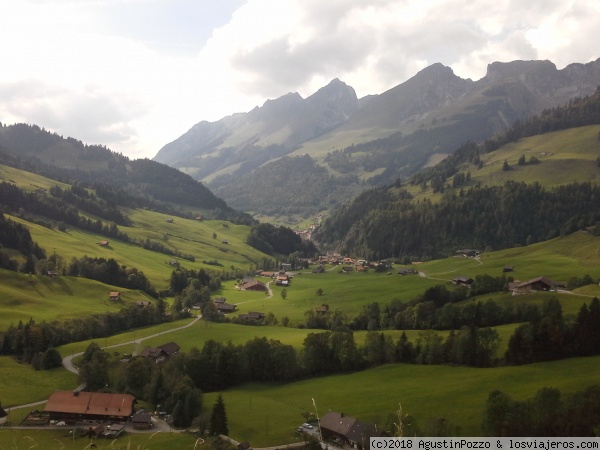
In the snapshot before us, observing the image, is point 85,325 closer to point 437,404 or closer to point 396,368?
point 396,368

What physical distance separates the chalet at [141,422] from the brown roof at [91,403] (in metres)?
3.28

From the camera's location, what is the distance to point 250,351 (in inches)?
3875

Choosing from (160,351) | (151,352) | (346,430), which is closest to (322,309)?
(160,351)

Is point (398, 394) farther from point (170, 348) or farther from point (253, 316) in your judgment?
point (253, 316)

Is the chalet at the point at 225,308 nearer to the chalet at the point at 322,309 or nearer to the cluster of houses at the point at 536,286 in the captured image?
the chalet at the point at 322,309

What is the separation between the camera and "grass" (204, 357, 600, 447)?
68375 mm

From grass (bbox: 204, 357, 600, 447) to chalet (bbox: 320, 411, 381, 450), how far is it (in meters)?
3.42

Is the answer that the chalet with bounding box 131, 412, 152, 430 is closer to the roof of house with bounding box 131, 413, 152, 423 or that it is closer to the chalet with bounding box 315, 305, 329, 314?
the roof of house with bounding box 131, 413, 152, 423

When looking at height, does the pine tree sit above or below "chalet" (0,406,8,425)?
above

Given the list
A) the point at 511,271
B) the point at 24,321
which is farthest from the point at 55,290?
the point at 511,271

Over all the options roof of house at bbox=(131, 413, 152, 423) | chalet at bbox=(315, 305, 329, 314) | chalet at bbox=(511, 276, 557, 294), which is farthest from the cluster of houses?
roof of house at bbox=(131, 413, 152, 423)

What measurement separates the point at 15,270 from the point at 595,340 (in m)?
157

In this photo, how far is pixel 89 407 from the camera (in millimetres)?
83438

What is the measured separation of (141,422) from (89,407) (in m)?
11.0
